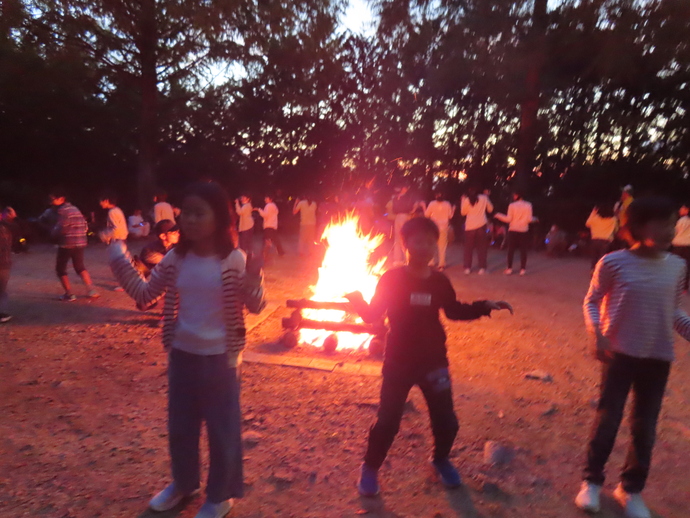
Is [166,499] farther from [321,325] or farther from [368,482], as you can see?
[321,325]

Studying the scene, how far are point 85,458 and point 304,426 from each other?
5.07 ft

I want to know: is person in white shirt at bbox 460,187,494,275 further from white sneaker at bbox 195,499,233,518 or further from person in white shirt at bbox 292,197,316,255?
white sneaker at bbox 195,499,233,518

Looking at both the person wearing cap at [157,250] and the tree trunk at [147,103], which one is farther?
the tree trunk at [147,103]

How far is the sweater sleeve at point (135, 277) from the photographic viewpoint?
280cm

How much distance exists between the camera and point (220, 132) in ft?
73.2

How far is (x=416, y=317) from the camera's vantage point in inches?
120

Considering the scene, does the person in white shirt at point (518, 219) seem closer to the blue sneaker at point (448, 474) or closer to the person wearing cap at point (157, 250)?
the person wearing cap at point (157, 250)

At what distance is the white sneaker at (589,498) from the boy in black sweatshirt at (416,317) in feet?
3.00

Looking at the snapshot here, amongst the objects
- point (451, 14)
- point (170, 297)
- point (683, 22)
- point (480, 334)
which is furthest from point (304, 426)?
point (451, 14)

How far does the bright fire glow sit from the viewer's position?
256 inches

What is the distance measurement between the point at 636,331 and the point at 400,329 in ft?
4.25

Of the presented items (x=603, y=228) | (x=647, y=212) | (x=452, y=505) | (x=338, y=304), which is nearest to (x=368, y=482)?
(x=452, y=505)

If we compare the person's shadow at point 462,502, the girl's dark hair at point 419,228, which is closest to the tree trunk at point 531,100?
the girl's dark hair at point 419,228

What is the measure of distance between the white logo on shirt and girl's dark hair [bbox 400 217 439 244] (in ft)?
1.06
